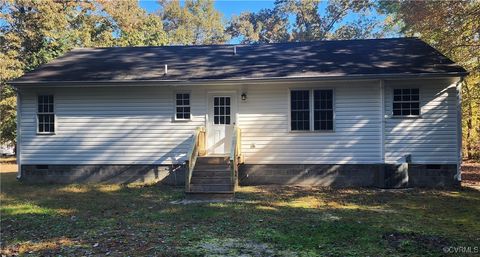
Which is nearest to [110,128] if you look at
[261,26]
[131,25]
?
[131,25]

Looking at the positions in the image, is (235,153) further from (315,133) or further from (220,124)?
(315,133)

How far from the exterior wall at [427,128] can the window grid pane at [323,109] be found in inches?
66.1

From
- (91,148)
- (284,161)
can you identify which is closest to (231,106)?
(284,161)

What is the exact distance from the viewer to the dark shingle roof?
39.0ft

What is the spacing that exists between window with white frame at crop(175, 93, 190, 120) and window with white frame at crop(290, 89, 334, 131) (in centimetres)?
342

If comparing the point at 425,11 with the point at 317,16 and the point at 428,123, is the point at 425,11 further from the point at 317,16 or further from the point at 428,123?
the point at 317,16

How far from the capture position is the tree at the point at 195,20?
43.0 metres

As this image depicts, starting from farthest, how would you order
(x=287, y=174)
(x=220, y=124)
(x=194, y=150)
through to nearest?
1. (x=220, y=124)
2. (x=287, y=174)
3. (x=194, y=150)

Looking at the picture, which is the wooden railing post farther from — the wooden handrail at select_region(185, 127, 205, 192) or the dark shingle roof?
the dark shingle roof

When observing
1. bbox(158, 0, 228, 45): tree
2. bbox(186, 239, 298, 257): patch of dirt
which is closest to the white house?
bbox(186, 239, 298, 257): patch of dirt

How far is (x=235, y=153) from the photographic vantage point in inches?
425

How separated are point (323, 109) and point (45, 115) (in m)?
9.31

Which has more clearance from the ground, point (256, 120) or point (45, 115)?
point (45, 115)

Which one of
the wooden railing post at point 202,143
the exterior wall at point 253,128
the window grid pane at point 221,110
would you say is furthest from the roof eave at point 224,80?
the wooden railing post at point 202,143
